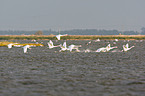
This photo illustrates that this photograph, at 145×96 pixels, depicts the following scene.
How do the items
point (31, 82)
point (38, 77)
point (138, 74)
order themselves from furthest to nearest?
point (138, 74) → point (38, 77) → point (31, 82)

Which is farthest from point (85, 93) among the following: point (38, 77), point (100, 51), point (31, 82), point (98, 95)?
point (100, 51)

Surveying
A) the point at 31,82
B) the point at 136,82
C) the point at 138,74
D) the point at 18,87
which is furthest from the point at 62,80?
the point at 138,74

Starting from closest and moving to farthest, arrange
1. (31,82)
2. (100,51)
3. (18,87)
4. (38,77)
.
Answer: (18,87) → (31,82) → (38,77) → (100,51)

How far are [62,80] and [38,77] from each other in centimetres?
233

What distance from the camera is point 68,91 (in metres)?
17.8

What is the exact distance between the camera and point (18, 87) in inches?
752

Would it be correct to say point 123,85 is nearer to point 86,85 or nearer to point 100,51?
point 86,85

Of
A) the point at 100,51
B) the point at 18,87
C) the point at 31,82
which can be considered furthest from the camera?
the point at 100,51

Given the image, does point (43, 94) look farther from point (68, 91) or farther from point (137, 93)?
point (137, 93)

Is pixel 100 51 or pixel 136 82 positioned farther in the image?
pixel 100 51

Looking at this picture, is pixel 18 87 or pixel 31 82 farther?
pixel 31 82

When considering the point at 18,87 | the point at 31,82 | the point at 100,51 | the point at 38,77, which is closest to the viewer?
the point at 18,87

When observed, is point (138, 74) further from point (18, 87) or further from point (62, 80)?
point (18, 87)

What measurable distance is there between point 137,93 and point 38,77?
8.50 m
